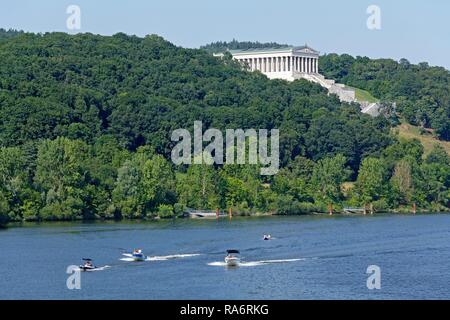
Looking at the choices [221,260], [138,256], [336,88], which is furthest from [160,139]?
[138,256]

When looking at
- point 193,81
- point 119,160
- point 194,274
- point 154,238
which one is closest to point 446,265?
point 194,274

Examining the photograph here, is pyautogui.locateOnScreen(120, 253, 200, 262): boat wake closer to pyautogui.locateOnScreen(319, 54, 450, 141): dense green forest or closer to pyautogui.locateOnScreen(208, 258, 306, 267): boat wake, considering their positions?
pyautogui.locateOnScreen(208, 258, 306, 267): boat wake

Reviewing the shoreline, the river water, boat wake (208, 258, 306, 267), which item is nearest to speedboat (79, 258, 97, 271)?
the river water

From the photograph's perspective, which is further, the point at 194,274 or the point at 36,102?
the point at 36,102

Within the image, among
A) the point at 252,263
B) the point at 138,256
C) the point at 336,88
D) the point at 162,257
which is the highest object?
the point at 336,88

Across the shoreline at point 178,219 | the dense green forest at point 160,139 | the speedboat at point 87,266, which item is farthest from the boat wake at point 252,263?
the dense green forest at point 160,139

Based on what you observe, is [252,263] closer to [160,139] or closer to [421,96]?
[160,139]

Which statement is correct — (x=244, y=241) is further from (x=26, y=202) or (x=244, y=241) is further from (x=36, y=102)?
(x=36, y=102)
